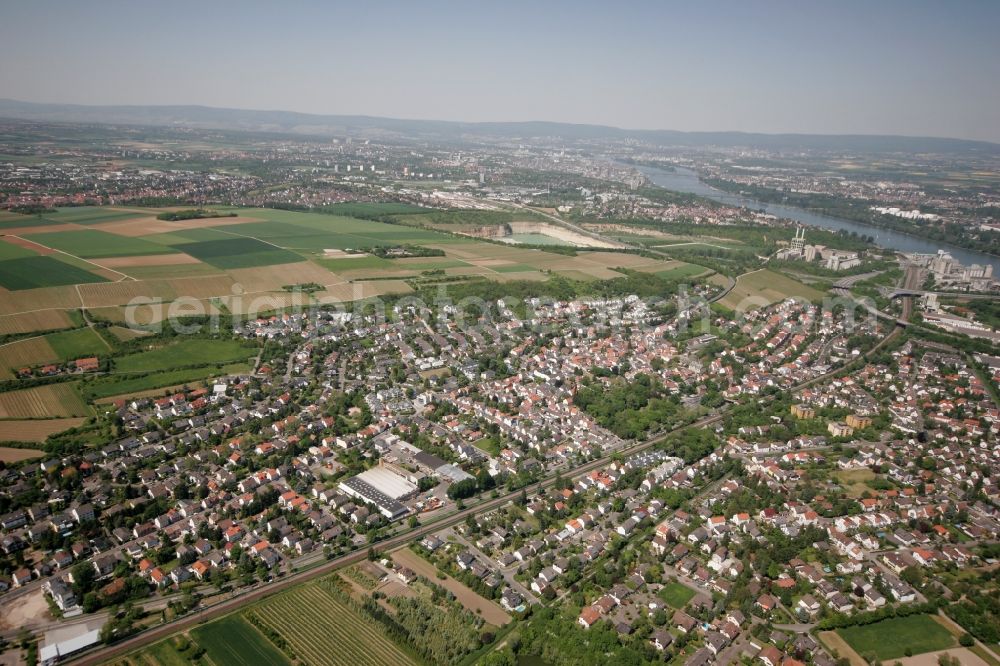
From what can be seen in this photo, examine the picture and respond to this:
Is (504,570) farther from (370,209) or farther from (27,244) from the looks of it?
(370,209)

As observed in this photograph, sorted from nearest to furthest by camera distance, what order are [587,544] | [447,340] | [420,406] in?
[587,544], [420,406], [447,340]

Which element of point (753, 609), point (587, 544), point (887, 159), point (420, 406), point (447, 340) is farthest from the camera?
point (887, 159)

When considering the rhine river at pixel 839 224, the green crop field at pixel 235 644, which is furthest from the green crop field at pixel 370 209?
the green crop field at pixel 235 644

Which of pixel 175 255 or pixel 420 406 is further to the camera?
pixel 175 255

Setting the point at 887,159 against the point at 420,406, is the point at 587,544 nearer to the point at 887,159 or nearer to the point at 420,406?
the point at 420,406

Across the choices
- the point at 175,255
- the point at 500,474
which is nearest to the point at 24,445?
the point at 500,474

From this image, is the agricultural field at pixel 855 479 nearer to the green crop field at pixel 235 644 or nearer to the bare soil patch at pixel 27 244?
the green crop field at pixel 235 644

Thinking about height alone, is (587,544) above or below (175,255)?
below
